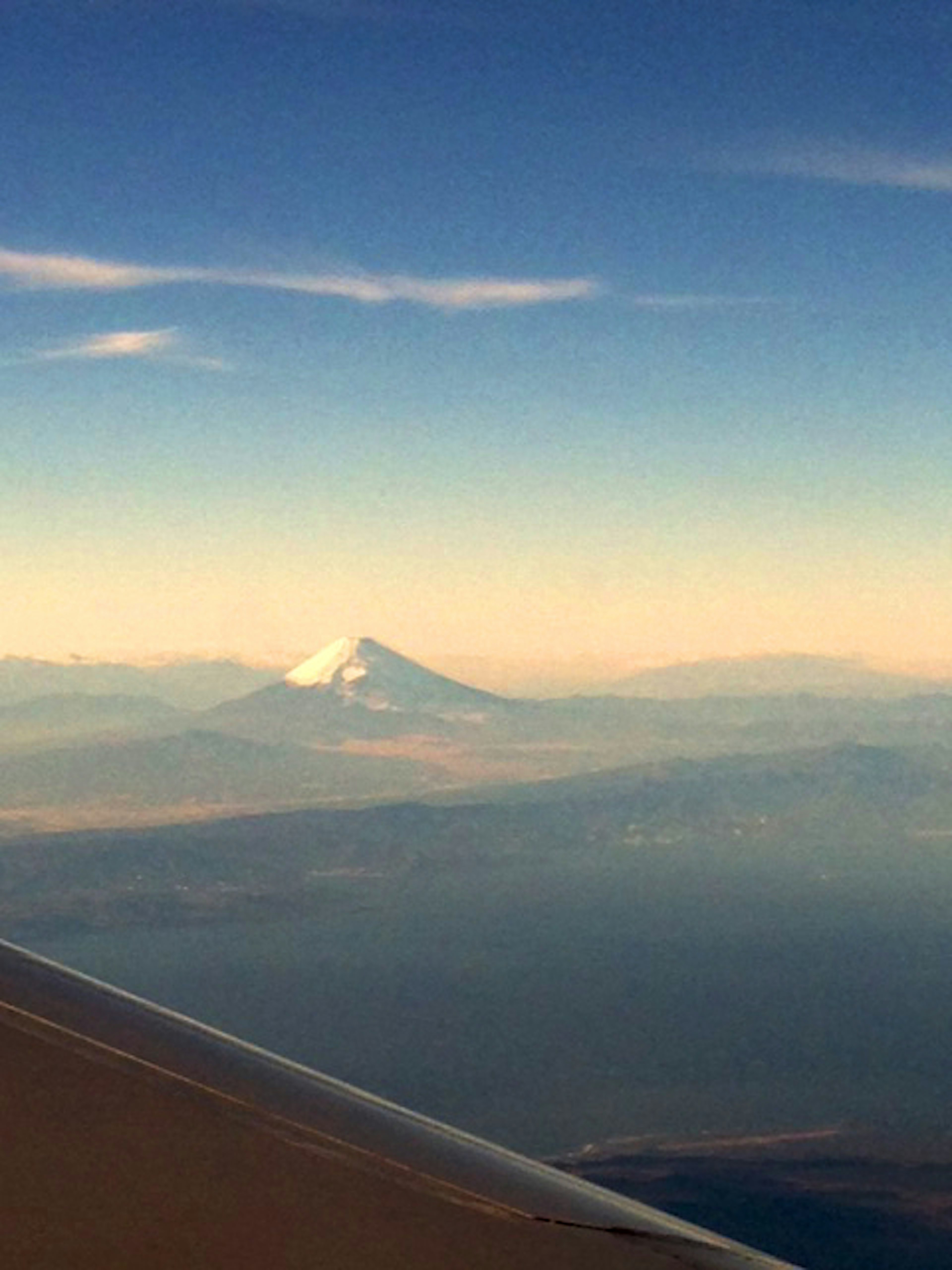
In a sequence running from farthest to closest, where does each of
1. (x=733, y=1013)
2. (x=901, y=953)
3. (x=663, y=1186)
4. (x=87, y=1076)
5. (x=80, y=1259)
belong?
(x=901, y=953) → (x=733, y=1013) → (x=663, y=1186) → (x=87, y=1076) → (x=80, y=1259)

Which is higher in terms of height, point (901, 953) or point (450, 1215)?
point (450, 1215)

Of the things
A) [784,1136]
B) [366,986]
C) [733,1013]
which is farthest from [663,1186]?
[366,986]

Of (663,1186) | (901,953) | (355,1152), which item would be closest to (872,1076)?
(663,1186)

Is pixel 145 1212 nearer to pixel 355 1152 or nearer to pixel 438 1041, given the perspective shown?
pixel 355 1152

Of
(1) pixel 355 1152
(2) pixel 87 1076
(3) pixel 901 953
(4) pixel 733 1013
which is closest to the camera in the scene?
(2) pixel 87 1076

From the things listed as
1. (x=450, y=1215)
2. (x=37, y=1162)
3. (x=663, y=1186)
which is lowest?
(x=663, y=1186)

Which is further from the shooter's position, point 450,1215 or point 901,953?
point 901,953
